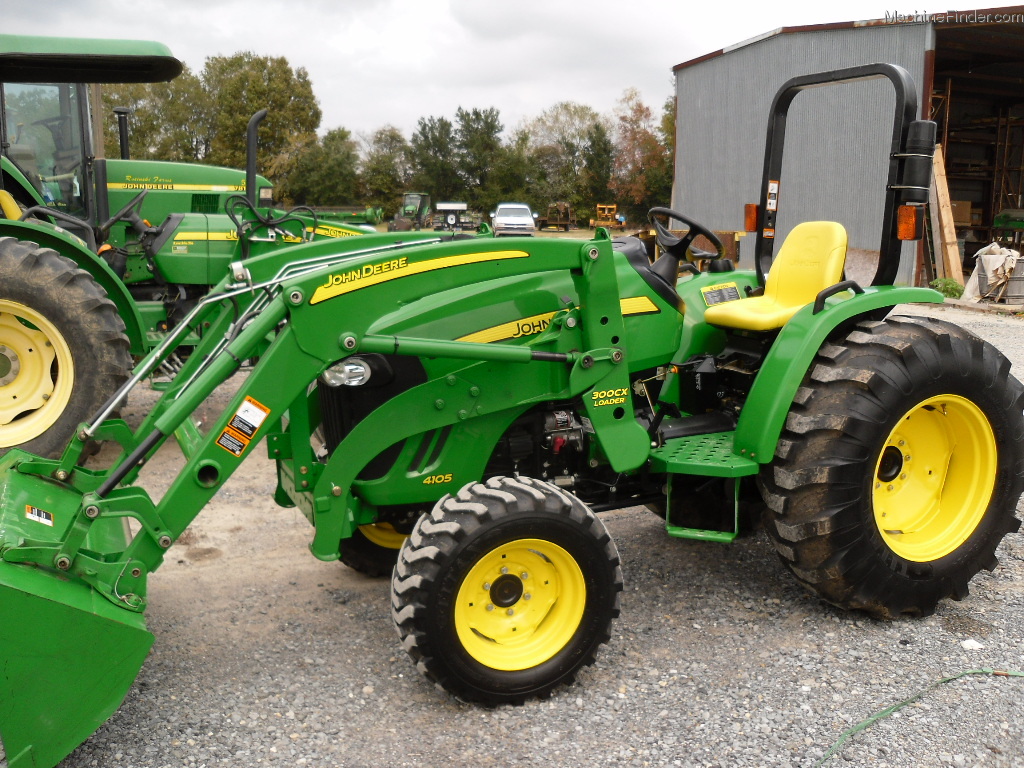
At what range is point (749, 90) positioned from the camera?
59.7ft

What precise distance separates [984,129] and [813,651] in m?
20.9

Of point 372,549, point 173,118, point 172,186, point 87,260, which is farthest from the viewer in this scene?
point 173,118

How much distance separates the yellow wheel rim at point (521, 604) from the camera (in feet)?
10.0

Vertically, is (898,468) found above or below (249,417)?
below

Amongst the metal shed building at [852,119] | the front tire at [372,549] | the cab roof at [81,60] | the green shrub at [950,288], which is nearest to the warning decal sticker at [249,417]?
the front tire at [372,549]

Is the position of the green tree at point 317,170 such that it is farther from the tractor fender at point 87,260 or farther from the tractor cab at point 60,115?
the tractor fender at point 87,260

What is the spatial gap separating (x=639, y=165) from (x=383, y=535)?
153 feet

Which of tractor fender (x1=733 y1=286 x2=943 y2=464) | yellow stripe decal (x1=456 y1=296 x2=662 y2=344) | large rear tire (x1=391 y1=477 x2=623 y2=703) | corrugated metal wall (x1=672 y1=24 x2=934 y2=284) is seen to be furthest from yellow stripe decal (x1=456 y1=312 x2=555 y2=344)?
corrugated metal wall (x1=672 y1=24 x2=934 y2=284)

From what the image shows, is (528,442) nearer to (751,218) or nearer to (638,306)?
(638,306)

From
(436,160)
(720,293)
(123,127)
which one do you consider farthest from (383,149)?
(720,293)

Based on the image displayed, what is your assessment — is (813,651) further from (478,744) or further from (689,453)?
(478,744)

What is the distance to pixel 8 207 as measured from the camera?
658 centimetres

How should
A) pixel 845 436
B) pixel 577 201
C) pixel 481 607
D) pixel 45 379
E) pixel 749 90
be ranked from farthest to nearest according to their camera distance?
pixel 577 201
pixel 749 90
pixel 45 379
pixel 845 436
pixel 481 607

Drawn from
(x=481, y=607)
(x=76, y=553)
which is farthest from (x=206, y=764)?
(x=481, y=607)
